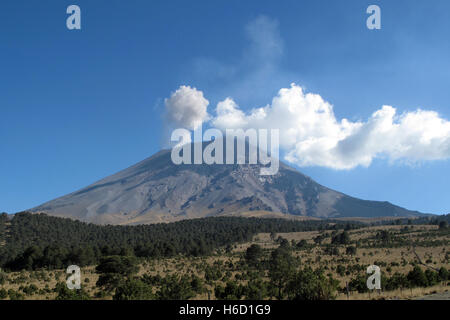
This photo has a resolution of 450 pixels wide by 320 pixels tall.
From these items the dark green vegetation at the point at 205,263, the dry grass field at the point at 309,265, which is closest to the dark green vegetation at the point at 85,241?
the dark green vegetation at the point at 205,263

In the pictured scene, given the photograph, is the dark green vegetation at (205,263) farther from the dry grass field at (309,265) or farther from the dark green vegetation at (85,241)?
the dark green vegetation at (85,241)

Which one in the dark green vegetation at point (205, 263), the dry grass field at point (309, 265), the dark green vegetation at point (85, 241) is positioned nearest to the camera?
the dark green vegetation at point (205, 263)

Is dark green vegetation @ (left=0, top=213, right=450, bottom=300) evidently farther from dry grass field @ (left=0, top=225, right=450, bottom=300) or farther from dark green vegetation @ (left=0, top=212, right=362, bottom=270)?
dark green vegetation @ (left=0, top=212, right=362, bottom=270)

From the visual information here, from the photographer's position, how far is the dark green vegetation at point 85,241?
8306 centimetres

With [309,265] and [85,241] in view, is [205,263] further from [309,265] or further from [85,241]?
[85,241]

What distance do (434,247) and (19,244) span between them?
11795 cm

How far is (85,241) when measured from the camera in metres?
128

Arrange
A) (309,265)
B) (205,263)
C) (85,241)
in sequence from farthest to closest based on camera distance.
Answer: (85,241) < (205,263) < (309,265)

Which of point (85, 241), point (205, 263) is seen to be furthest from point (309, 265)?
point (85, 241)

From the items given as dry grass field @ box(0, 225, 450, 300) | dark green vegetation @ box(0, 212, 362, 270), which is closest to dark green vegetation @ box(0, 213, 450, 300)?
dry grass field @ box(0, 225, 450, 300)
